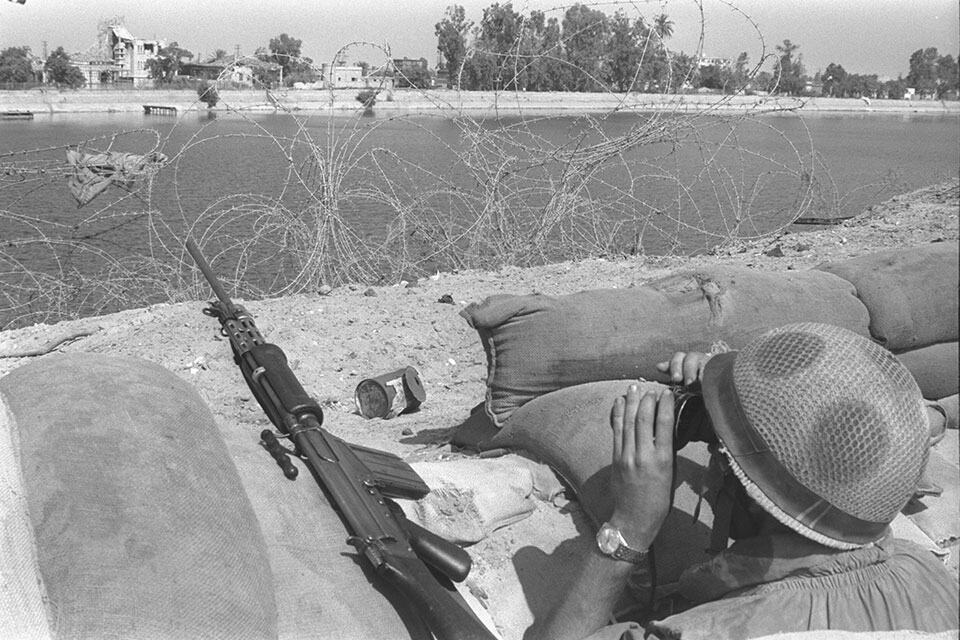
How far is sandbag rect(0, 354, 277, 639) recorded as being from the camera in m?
1.55

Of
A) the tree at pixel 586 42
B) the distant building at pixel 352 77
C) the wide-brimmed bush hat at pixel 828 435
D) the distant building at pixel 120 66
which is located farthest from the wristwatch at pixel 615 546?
the distant building at pixel 120 66

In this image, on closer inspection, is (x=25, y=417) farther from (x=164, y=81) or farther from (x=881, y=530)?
(x=164, y=81)

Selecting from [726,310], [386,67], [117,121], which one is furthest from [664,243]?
[117,121]

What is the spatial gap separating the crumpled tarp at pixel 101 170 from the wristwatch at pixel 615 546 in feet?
15.2

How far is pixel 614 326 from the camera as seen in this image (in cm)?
302

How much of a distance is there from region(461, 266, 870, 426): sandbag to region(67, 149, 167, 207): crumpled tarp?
3.50m

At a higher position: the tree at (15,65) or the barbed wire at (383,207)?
the tree at (15,65)

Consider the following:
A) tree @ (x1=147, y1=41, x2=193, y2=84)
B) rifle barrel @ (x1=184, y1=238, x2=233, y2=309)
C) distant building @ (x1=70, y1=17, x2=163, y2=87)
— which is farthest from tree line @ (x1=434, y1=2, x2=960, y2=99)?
tree @ (x1=147, y1=41, x2=193, y2=84)

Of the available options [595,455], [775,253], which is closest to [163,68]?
[775,253]

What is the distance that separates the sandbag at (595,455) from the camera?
2268 millimetres

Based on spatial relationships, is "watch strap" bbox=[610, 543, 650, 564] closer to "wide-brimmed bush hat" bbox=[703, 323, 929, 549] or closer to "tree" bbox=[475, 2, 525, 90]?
"wide-brimmed bush hat" bbox=[703, 323, 929, 549]

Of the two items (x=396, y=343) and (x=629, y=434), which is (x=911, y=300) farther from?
(x=396, y=343)

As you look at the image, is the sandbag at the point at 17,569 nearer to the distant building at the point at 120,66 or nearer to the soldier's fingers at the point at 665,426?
the soldier's fingers at the point at 665,426

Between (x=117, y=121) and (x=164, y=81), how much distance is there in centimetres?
224
